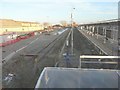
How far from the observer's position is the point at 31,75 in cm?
1722

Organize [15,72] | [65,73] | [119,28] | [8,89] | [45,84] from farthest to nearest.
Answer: [119,28] → [15,72] → [8,89] → [65,73] → [45,84]

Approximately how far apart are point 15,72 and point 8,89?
4.95 m

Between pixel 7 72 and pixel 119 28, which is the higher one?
pixel 119 28

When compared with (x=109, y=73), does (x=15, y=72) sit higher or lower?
lower

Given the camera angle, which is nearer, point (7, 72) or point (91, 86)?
point (91, 86)

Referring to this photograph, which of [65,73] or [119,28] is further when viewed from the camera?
[119,28]

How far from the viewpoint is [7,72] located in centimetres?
1847

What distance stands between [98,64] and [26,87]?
7340 mm

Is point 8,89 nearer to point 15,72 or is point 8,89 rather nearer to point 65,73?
point 15,72

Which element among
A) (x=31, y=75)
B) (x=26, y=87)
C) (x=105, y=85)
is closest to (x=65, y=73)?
(x=105, y=85)

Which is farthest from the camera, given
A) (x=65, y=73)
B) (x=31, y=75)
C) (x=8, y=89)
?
(x=31, y=75)

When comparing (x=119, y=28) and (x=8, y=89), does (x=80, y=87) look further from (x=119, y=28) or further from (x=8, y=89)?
(x=119, y=28)

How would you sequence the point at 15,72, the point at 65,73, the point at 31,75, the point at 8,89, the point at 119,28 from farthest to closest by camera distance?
the point at 119,28
the point at 15,72
the point at 31,75
the point at 8,89
the point at 65,73

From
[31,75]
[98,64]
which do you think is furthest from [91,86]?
[98,64]
